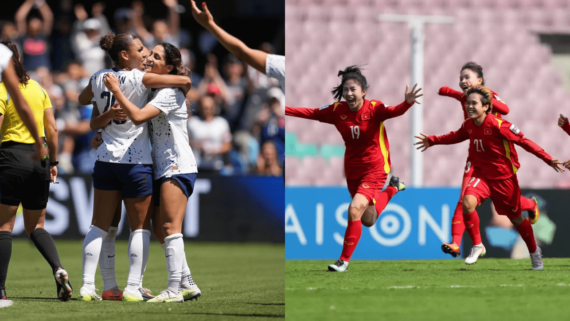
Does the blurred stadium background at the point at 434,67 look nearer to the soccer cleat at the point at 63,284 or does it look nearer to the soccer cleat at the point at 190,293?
the soccer cleat at the point at 190,293

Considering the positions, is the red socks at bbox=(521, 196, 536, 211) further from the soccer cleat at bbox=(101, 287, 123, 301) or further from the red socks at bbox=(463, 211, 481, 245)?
the soccer cleat at bbox=(101, 287, 123, 301)

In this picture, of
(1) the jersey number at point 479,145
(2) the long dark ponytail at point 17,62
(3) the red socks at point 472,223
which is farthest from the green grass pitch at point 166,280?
(1) the jersey number at point 479,145

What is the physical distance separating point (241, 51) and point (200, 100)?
31.6ft

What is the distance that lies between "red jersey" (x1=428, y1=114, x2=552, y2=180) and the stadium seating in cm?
423

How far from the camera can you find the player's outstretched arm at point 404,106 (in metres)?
6.99

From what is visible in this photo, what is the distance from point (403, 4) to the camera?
506 inches

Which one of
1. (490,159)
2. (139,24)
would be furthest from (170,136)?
(139,24)

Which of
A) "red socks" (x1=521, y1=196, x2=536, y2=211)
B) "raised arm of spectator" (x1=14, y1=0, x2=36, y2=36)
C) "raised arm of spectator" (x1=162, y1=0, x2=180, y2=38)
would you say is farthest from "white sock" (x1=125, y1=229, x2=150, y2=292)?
"raised arm of spectator" (x1=14, y1=0, x2=36, y2=36)

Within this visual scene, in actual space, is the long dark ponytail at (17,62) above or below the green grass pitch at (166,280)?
above

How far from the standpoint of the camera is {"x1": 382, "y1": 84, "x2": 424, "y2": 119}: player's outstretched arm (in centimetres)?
699

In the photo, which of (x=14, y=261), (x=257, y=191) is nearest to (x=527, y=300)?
(x=14, y=261)

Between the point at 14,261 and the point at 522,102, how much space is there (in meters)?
7.92

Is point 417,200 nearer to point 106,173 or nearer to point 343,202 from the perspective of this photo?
point 343,202

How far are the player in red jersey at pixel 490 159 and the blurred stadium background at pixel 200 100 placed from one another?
14.5 feet
